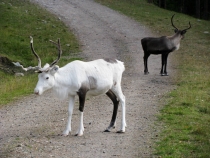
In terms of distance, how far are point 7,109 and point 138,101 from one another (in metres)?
3.41

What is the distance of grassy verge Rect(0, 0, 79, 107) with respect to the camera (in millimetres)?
21439

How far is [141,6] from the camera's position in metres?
37.1

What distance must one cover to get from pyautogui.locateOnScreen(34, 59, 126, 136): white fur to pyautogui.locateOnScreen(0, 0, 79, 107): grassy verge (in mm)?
7067

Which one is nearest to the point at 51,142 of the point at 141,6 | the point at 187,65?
the point at 187,65

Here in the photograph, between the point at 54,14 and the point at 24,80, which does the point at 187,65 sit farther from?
the point at 54,14

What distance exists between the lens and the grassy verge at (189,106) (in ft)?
29.4

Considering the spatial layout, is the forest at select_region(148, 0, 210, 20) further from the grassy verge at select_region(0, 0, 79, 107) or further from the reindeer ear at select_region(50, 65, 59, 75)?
the reindeer ear at select_region(50, 65, 59, 75)

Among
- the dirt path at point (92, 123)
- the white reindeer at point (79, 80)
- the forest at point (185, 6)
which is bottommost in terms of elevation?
the dirt path at point (92, 123)

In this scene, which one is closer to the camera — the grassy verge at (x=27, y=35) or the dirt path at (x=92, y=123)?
the dirt path at (x=92, y=123)

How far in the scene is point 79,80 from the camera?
9.44m

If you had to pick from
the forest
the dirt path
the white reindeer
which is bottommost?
the dirt path

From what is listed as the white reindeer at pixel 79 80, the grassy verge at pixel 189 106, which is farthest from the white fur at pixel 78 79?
the grassy verge at pixel 189 106

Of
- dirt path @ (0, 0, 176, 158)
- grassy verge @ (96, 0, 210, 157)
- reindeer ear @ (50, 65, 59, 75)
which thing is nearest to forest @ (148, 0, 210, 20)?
grassy verge @ (96, 0, 210, 157)

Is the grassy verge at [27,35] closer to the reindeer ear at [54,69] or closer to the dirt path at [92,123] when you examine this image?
the dirt path at [92,123]
